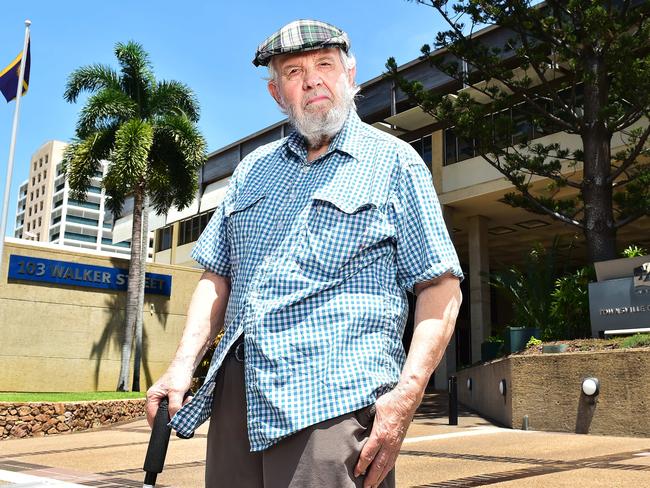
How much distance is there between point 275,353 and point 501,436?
8736mm

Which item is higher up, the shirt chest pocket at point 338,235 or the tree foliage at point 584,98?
the tree foliage at point 584,98

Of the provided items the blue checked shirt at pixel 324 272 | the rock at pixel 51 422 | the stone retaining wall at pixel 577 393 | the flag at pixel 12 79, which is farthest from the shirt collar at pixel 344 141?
the flag at pixel 12 79

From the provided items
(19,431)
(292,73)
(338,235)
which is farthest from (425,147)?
(338,235)

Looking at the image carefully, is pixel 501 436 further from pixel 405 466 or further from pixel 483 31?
pixel 483 31

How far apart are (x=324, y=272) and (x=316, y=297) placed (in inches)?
2.5

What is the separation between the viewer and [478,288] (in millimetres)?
26000

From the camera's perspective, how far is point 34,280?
20062 millimetres

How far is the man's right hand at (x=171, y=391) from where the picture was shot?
1.72 metres

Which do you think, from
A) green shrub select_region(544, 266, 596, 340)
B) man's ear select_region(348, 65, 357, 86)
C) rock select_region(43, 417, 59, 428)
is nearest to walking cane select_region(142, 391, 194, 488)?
man's ear select_region(348, 65, 357, 86)

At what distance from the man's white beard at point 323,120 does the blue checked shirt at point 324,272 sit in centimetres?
3

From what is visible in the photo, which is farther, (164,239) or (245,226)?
(164,239)

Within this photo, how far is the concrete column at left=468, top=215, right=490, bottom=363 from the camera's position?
25453mm

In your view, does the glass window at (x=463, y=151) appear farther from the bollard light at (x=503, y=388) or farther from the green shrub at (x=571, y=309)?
the bollard light at (x=503, y=388)

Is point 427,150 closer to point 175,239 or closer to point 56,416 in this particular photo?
point 56,416
